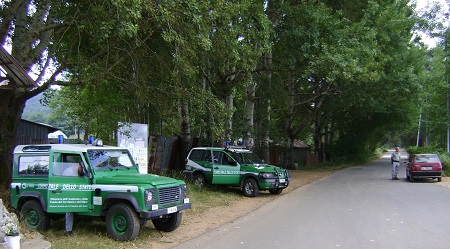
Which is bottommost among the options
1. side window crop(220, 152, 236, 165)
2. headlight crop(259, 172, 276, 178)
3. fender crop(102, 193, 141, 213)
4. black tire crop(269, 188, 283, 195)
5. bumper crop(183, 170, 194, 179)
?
black tire crop(269, 188, 283, 195)

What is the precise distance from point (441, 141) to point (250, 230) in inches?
2285

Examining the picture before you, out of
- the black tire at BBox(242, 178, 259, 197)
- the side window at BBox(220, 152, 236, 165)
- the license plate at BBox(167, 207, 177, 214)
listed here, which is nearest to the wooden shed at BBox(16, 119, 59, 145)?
the side window at BBox(220, 152, 236, 165)

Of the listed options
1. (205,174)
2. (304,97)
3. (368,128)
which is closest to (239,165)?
(205,174)

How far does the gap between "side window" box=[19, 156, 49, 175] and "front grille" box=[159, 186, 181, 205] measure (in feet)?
8.64

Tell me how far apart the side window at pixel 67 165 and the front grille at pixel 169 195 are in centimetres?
175

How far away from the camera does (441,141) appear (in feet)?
193

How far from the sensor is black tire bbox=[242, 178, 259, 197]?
15.7 m

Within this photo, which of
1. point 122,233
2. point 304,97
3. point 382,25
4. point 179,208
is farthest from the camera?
point 304,97

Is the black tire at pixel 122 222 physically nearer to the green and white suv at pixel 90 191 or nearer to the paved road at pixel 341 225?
the green and white suv at pixel 90 191

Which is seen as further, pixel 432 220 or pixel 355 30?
pixel 355 30

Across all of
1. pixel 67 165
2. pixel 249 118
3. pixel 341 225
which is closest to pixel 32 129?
pixel 249 118

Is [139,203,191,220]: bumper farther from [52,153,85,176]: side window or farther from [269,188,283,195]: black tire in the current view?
[269,188,283,195]: black tire

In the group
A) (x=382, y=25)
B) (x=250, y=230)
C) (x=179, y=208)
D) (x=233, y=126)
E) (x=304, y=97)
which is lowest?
(x=250, y=230)

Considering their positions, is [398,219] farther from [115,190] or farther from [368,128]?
[368,128]
